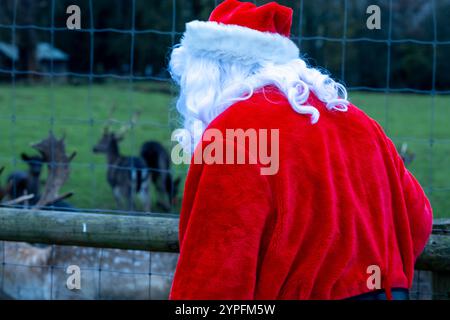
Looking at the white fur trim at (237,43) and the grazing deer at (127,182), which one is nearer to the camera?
the white fur trim at (237,43)

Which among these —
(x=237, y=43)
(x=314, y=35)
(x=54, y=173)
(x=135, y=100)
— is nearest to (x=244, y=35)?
(x=237, y=43)

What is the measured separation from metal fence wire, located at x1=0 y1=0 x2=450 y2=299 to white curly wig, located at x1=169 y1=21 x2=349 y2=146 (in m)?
0.42

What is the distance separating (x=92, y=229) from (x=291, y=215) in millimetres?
1250

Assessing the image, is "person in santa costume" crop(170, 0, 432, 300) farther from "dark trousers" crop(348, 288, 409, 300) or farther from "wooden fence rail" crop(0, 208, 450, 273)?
"wooden fence rail" crop(0, 208, 450, 273)

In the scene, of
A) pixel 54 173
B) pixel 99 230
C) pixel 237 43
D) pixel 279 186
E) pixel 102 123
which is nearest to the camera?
pixel 279 186

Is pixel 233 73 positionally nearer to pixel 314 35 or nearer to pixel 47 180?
pixel 47 180

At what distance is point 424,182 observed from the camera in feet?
30.2

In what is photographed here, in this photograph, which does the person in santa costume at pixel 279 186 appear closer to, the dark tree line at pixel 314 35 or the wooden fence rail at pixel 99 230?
the wooden fence rail at pixel 99 230

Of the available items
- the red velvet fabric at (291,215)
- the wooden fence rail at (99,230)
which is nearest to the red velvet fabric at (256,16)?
the red velvet fabric at (291,215)

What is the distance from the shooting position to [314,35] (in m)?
29.2

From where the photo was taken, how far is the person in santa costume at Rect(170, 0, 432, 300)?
196cm

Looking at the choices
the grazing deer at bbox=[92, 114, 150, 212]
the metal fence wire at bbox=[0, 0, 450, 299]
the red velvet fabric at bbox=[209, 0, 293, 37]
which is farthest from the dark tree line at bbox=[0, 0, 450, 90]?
the red velvet fabric at bbox=[209, 0, 293, 37]

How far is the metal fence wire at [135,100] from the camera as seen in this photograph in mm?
4371
